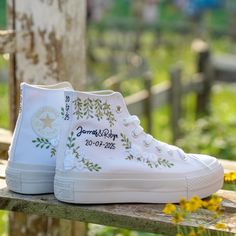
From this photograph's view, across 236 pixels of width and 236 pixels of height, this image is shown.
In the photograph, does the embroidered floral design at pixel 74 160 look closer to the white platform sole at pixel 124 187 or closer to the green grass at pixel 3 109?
the white platform sole at pixel 124 187

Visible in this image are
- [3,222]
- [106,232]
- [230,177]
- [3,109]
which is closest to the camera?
[230,177]

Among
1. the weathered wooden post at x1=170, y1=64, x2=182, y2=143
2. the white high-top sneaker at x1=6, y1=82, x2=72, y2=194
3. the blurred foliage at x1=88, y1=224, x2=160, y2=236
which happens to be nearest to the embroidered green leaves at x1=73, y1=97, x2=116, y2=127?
the white high-top sneaker at x1=6, y1=82, x2=72, y2=194

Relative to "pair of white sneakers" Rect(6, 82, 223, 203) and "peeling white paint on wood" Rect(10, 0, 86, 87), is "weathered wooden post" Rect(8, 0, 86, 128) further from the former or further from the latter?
"pair of white sneakers" Rect(6, 82, 223, 203)

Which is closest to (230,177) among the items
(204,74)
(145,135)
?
(145,135)

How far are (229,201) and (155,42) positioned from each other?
12767 mm

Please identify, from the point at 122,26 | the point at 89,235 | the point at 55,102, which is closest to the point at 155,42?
the point at 122,26

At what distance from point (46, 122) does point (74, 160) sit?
24 centimetres

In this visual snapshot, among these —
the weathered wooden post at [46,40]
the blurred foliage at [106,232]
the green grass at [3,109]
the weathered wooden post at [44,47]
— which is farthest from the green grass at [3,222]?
the green grass at [3,109]

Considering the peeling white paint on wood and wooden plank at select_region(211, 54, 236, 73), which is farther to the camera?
wooden plank at select_region(211, 54, 236, 73)

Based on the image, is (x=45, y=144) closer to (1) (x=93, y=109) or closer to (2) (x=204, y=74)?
(1) (x=93, y=109)

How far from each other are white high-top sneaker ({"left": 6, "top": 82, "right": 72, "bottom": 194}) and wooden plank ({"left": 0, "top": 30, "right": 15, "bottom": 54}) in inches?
34.5

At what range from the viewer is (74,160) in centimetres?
275

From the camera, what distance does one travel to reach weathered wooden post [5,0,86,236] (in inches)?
152

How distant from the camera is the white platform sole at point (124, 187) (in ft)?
9.06
